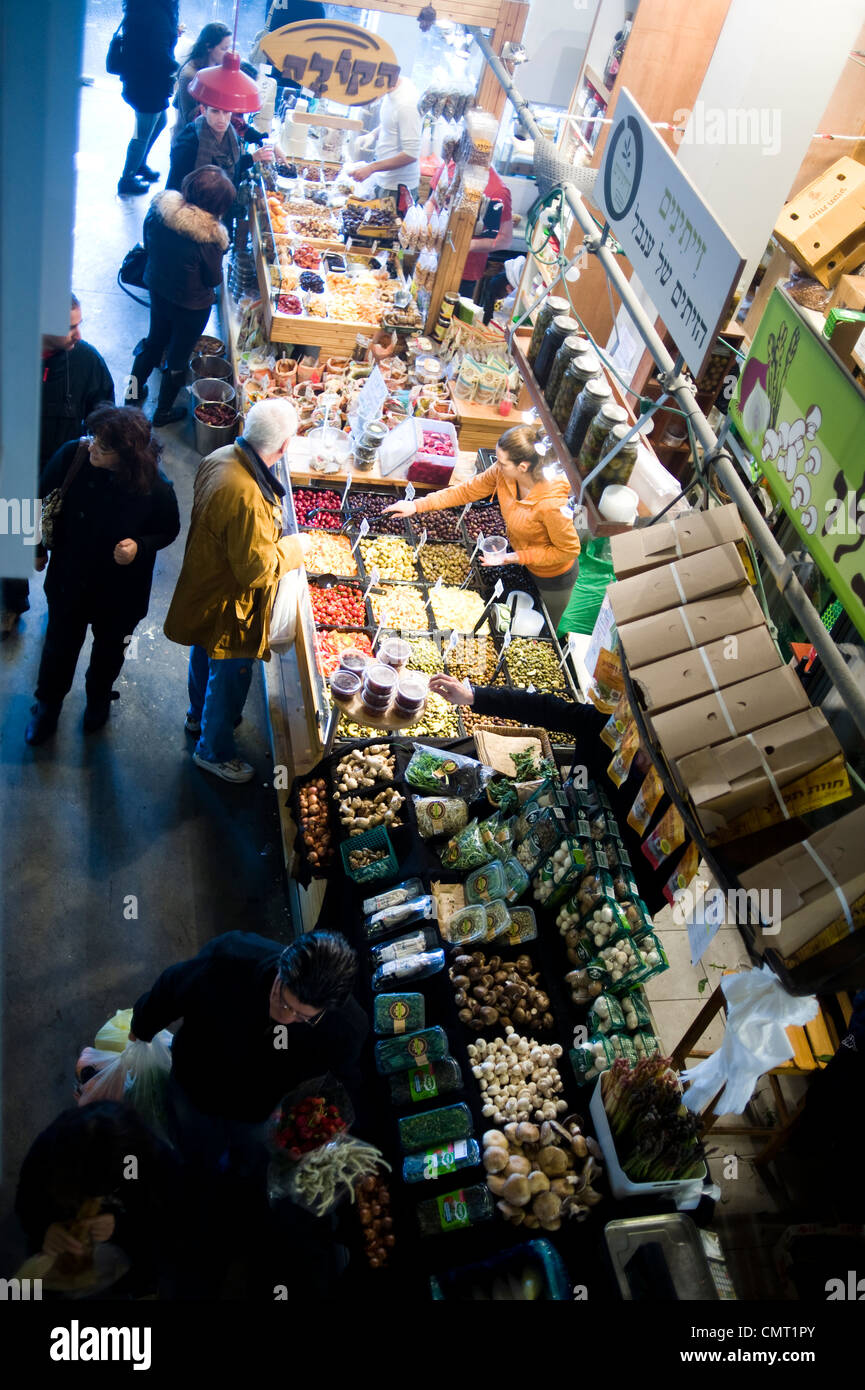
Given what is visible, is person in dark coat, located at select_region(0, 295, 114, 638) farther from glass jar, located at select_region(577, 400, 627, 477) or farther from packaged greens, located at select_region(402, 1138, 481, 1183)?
packaged greens, located at select_region(402, 1138, 481, 1183)

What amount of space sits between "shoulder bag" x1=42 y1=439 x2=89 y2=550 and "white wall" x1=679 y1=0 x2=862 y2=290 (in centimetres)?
432

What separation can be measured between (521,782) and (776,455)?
1989mm

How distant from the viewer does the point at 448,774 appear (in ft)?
14.3

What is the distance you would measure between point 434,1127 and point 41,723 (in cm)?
300

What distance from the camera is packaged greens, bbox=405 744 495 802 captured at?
4316 mm

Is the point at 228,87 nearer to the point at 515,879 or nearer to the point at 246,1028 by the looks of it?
the point at 515,879

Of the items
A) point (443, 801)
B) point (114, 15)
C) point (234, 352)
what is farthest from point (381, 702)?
point (114, 15)

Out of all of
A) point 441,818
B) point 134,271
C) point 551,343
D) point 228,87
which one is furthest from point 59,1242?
point 134,271

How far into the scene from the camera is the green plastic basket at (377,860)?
13.5 ft

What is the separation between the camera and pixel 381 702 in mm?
4547

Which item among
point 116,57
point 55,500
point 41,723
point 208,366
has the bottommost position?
point 41,723

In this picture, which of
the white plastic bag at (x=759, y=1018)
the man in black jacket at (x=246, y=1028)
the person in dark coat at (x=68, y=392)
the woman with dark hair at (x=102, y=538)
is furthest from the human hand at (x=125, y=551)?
the white plastic bag at (x=759, y=1018)

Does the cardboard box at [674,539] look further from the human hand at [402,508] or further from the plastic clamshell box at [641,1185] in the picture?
the human hand at [402,508]

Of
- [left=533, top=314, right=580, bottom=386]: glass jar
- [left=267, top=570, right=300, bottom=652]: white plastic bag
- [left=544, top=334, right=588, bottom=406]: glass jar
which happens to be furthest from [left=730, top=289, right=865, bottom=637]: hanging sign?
[left=267, top=570, right=300, bottom=652]: white plastic bag
